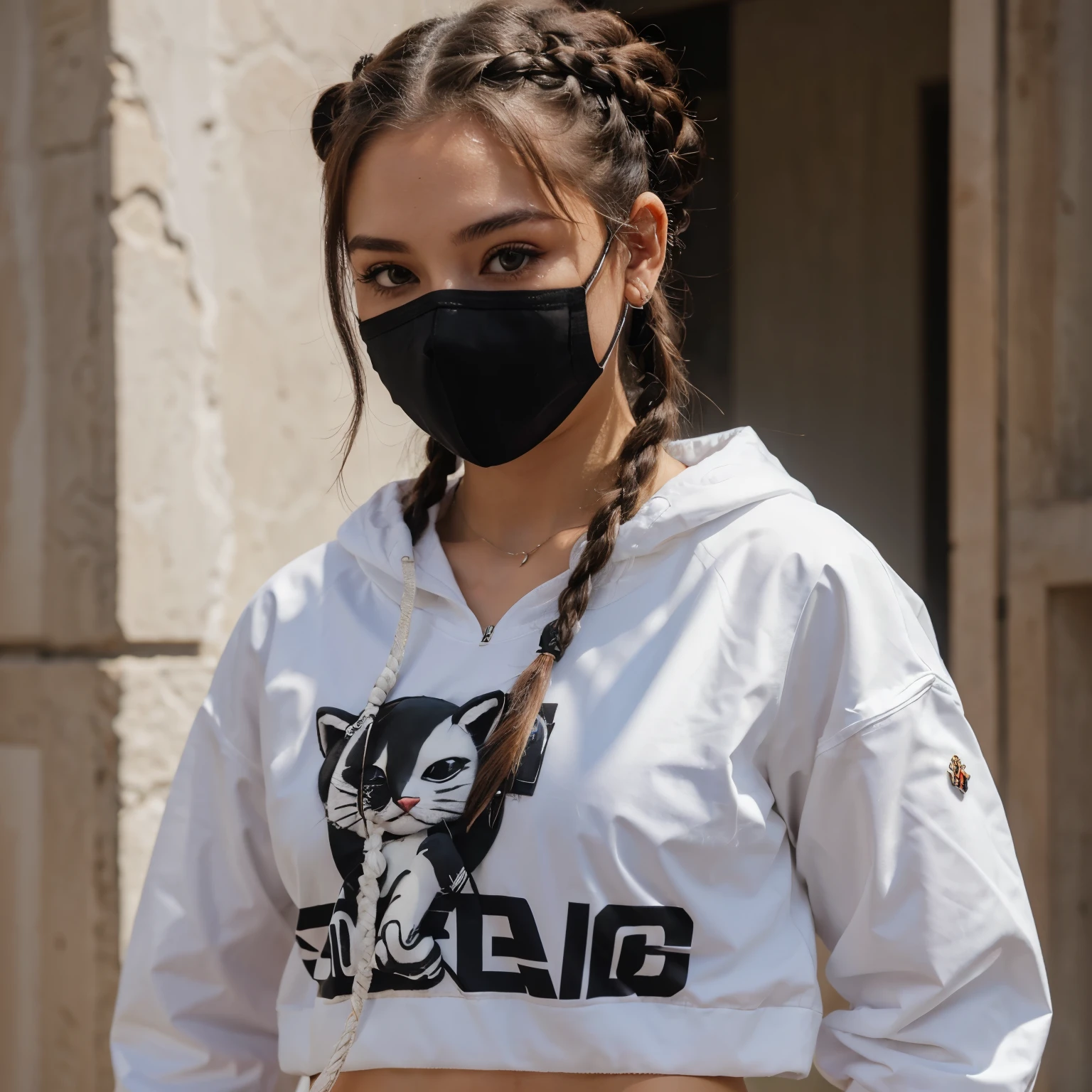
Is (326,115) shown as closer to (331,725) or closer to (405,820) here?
(331,725)

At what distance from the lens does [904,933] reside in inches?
51.8

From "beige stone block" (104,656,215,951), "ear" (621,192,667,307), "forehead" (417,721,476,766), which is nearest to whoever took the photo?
"forehead" (417,721,476,766)

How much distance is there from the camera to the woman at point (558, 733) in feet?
4.34

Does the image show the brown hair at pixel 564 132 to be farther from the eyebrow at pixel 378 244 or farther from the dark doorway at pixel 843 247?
the dark doorway at pixel 843 247

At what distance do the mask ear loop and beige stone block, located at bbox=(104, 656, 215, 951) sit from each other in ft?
3.65

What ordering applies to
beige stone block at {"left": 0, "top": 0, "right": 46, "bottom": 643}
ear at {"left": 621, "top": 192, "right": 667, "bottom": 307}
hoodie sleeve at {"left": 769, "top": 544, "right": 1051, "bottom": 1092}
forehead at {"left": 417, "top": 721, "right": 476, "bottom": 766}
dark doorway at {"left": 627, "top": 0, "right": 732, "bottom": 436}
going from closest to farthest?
1. hoodie sleeve at {"left": 769, "top": 544, "right": 1051, "bottom": 1092}
2. forehead at {"left": 417, "top": 721, "right": 476, "bottom": 766}
3. ear at {"left": 621, "top": 192, "right": 667, "bottom": 307}
4. beige stone block at {"left": 0, "top": 0, "right": 46, "bottom": 643}
5. dark doorway at {"left": 627, "top": 0, "right": 732, "bottom": 436}

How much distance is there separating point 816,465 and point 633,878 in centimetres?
385

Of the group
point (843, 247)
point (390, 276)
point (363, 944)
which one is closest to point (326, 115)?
point (390, 276)

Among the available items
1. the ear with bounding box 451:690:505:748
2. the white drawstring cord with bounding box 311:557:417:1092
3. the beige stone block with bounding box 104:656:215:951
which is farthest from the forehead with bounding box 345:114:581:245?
the beige stone block with bounding box 104:656:215:951

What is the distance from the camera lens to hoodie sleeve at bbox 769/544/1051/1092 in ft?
4.31

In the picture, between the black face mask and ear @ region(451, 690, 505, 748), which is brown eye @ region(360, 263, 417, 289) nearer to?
the black face mask

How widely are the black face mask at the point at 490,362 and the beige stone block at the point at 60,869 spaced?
103cm


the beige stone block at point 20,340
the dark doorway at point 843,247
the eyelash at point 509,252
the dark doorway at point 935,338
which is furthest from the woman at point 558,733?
the dark doorway at point 935,338

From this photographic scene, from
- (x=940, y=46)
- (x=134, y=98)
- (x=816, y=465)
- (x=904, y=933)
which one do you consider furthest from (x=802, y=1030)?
(x=940, y=46)
